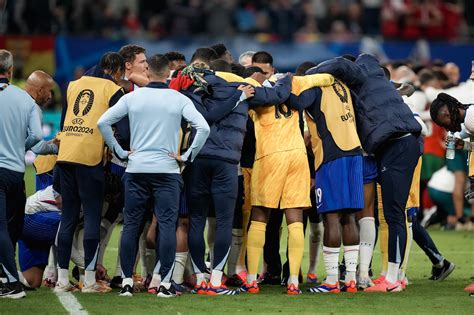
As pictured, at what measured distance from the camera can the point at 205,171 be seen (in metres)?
10.5

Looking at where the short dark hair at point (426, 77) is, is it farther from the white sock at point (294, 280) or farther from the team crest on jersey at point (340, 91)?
the white sock at point (294, 280)

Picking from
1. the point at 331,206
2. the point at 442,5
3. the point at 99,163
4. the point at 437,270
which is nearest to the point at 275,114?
the point at 331,206

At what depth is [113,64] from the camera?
10805 millimetres

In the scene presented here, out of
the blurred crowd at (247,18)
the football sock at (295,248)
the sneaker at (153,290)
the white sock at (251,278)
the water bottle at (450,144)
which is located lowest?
→ the sneaker at (153,290)

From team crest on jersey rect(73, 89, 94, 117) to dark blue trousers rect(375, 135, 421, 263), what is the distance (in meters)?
2.81

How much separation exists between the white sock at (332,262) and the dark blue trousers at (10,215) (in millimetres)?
2809

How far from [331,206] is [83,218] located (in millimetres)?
2341

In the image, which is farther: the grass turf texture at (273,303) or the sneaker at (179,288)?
the sneaker at (179,288)

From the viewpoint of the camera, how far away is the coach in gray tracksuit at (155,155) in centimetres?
1012

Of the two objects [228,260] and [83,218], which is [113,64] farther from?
[228,260]

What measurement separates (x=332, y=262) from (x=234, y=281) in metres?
1.16

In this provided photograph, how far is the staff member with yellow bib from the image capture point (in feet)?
34.4

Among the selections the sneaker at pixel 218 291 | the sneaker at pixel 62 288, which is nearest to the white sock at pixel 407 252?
the sneaker at pixel 218 291

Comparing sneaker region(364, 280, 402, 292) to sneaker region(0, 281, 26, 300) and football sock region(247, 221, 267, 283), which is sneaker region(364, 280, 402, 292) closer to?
football sock region(247, 221, 267, 283)
